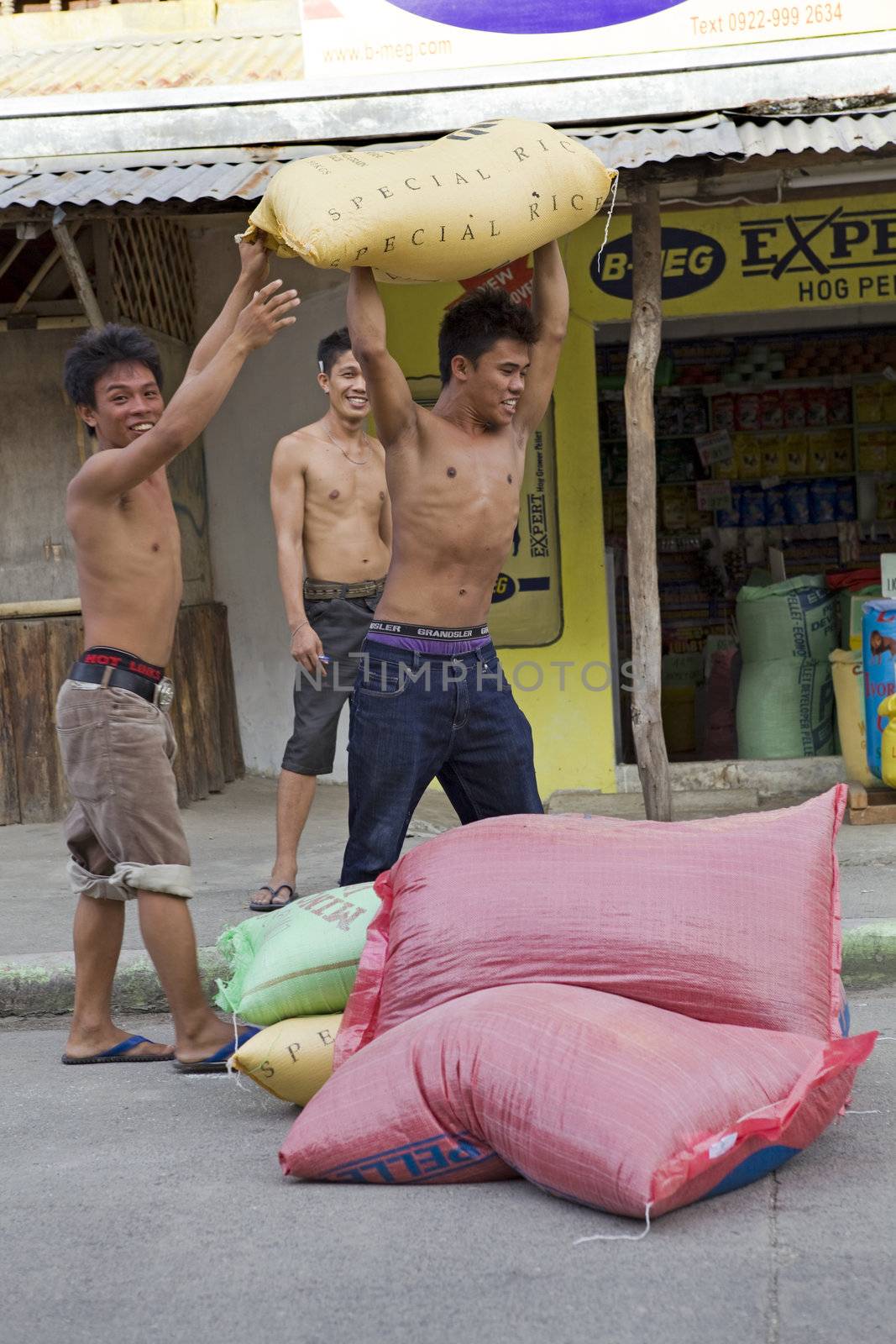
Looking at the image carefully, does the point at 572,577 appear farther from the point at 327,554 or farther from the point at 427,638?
the point at 427,638

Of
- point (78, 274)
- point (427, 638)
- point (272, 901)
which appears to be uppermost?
point (78, 274)

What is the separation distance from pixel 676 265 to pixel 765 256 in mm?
447

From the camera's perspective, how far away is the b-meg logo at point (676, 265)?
25.4ft

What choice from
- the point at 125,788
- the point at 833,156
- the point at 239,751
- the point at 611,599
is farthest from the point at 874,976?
the point at 239,751

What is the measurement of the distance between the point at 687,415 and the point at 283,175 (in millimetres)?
6729

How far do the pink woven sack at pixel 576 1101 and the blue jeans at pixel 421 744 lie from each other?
780 millimetres

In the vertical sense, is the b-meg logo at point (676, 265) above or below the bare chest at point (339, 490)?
above

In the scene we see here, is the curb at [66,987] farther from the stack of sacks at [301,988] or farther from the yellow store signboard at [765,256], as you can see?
the yellow store signboard at [765,256]

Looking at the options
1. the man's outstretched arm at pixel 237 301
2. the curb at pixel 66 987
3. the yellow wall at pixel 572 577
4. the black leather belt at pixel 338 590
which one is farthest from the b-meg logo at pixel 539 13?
the curb at pixel 66 987

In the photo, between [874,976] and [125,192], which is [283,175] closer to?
[125,192]

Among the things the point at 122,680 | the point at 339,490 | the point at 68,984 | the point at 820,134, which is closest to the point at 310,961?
the point at 122,680

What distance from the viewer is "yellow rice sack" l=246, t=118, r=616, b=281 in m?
3.40

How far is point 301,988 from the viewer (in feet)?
11.9

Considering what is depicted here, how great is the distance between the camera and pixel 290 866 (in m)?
5.41
